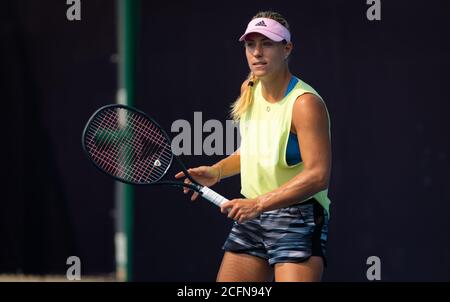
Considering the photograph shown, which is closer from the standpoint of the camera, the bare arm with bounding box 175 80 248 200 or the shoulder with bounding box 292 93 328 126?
the shoulder with bounding box 292 93 328 126

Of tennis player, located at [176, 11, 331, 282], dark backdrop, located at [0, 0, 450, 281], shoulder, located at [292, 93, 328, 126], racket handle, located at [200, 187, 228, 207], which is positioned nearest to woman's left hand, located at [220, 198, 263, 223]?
tennis player, located at [176, 11, 331, 282]

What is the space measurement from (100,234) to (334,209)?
5.16 feet

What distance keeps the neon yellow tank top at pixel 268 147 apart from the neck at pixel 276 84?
1.2 inches

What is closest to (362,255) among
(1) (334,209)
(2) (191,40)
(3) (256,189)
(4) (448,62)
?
(1) (334,209)

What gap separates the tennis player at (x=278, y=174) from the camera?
423 centimetres

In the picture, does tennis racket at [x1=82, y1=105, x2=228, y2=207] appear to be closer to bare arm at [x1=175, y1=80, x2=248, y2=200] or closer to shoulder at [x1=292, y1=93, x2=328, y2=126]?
bare arm at [x1=175, y1=80, x2=248, y2=200]

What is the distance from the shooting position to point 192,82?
6.68m

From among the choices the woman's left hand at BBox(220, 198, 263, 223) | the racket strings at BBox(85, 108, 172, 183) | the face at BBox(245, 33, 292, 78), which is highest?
the face at BBox(245, 33, 292, 78)

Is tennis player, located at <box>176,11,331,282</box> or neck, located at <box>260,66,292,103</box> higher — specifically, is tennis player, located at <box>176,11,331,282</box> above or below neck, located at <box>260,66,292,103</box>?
below

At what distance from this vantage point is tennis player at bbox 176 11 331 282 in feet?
13.9

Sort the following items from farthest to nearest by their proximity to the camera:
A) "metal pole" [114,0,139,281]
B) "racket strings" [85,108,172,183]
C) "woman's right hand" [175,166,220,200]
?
1. "metal pole" [114,0,139,281]
2. "racket strings" [85,108,172,183]
3. "woman's right hand" [175,166,220,200]

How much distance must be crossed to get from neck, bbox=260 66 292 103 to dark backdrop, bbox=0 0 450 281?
2.09 metres

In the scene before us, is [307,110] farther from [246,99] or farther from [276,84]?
[246,99]

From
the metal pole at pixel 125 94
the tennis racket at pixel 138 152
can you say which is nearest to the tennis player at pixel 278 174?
the tennis racket at pixel 138 152
